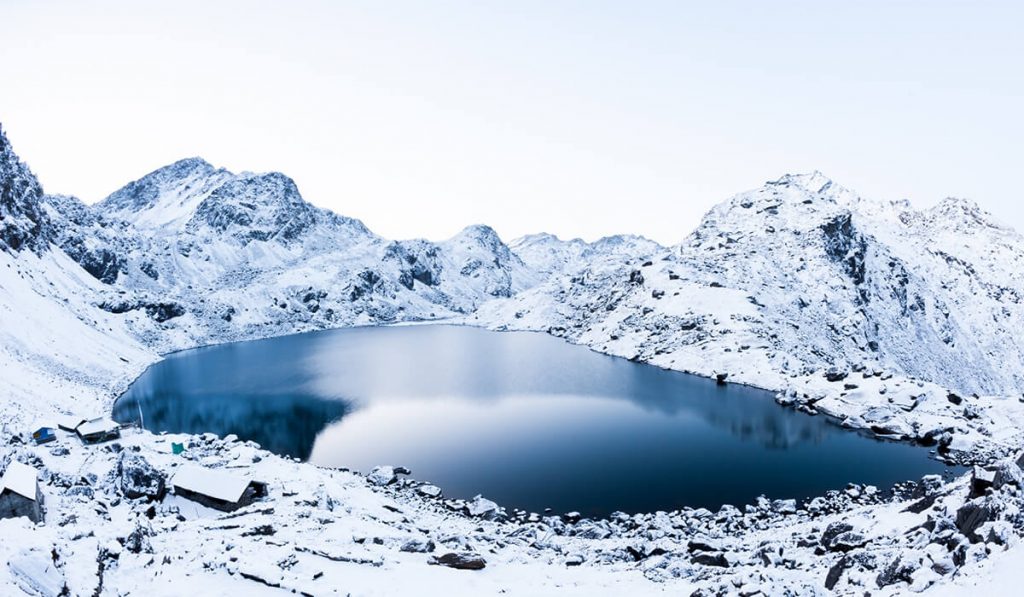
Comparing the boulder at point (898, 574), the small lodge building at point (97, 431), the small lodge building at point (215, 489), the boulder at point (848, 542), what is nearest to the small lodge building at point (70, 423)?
the small lodge building at point (97, 431)

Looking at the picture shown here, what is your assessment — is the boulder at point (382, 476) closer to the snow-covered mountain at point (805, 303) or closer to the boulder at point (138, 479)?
the boulder at point (138, 479)

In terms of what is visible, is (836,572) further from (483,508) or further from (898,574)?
(483,508)

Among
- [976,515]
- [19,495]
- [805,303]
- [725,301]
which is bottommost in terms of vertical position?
[19,495]

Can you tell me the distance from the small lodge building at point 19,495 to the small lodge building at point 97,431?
935 inches

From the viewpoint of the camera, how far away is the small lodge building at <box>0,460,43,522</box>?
85.4 feet

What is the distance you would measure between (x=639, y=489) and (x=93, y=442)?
49121 millimetres

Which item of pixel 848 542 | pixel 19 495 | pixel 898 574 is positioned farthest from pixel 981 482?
pixel 19 495

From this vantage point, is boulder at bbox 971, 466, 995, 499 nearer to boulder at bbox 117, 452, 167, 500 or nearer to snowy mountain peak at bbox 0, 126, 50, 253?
boulder at bbox 117, 452, 167, 500

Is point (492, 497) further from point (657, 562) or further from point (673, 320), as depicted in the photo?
point (673, 320)

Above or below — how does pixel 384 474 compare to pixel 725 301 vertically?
below

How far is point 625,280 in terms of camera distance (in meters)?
168

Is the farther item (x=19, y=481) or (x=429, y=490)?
(x=429, y=490)

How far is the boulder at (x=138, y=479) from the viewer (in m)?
36.3

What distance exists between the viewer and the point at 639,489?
4772cm
